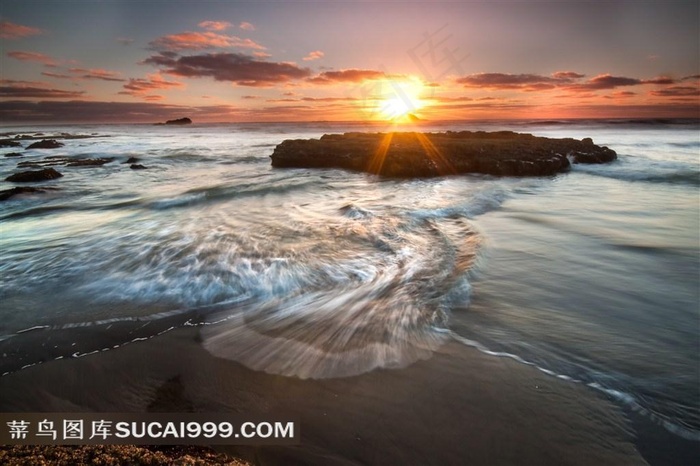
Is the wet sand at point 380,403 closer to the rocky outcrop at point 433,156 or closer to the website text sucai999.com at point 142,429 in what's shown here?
the website text sucai999.com at point 142,429

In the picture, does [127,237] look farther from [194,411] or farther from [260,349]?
[194,411]

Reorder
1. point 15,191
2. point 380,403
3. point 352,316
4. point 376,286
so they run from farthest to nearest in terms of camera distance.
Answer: point 15,191 < point 376,286 < point 352,316 < point 380,403

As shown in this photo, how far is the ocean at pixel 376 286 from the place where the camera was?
2924 millimetres

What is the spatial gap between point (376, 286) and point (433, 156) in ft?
35.0

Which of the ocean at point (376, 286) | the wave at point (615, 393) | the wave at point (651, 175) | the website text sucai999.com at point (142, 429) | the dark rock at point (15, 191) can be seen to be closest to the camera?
the website text sucai999.com at point (142, 429)

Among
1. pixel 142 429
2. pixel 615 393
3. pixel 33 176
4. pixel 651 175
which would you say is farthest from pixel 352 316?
pixel 651 175

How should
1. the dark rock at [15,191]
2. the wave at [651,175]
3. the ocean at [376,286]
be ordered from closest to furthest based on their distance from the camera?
the ocean at [376,286] → the dark rock at [15,191] → the wave at [651,175]

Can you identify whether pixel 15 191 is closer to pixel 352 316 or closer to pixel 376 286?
pixel 376 286

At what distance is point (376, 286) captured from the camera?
4.29 meters

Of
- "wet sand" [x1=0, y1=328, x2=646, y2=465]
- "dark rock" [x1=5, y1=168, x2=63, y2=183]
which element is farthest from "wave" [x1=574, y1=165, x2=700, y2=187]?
"dark rock" [x1=5, y1=168, x2=63, y2=183]

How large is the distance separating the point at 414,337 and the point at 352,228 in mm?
3667

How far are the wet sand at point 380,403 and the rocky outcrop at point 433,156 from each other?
36.9 ft

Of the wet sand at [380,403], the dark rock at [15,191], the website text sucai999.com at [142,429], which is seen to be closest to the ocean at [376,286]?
the wet sand at [380,403]

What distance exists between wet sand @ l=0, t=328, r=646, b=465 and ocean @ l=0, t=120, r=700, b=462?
127 millimetres
